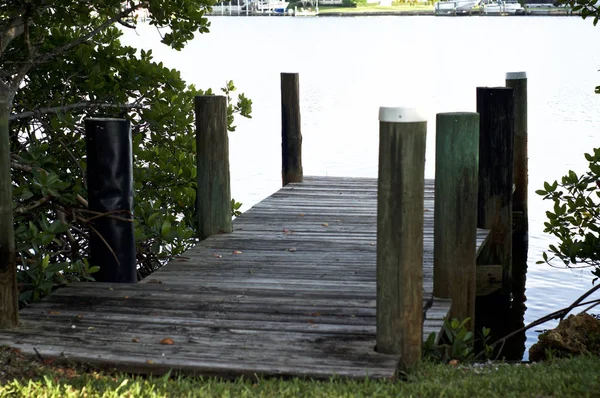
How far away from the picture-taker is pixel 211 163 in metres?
8.41

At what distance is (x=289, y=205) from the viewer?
10438 millimetres

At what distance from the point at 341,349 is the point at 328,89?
99.9 ft

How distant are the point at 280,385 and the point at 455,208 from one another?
2.29 meters

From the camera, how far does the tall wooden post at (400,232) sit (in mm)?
5020

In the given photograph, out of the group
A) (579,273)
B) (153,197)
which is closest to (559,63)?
(579,273)

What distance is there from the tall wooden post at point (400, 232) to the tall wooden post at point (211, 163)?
3.42 m

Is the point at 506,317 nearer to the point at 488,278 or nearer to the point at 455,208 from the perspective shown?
the point at 488,278

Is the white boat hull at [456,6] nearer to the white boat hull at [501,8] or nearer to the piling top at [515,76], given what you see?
the white boat hull at [501,8]

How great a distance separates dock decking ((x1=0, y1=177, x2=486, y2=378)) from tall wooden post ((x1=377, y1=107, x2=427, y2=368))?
0.16 meters

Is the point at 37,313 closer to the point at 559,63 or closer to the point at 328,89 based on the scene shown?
the point at 328,89

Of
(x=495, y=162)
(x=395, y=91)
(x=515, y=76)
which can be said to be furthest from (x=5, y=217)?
(x=395, y=91)

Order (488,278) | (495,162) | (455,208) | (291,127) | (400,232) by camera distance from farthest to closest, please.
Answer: (291,127)
(495,162)
(488,278)
(455,208)
(400,232)

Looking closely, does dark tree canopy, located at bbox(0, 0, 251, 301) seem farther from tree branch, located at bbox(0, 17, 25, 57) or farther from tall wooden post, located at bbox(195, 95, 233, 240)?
tall wooden post, located at bbox(195, 95, 233, 240)

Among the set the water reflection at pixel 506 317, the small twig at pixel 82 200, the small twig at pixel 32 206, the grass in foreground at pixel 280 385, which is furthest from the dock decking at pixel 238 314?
the water reflection at pixel 506 317
